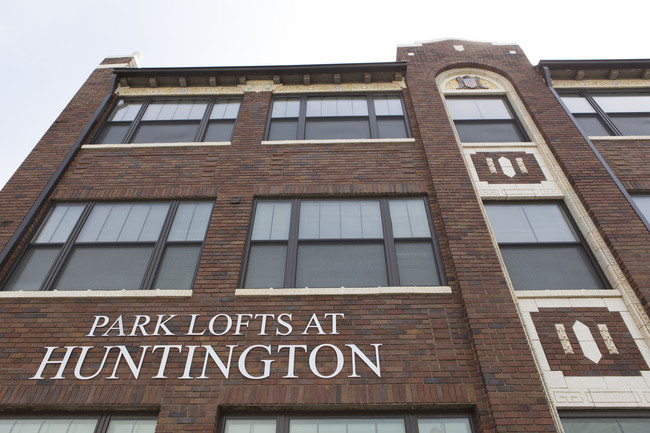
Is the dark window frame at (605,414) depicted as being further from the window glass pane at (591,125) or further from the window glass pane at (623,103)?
the window glass pane at (623,103)

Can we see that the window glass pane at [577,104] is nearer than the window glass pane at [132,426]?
No

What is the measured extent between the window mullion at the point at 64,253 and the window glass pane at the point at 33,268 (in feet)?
0.38

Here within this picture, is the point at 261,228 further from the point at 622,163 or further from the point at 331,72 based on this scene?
the point at 622,163

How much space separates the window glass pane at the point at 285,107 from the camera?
10.5 metres

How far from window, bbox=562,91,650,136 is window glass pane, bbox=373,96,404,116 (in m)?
4.08

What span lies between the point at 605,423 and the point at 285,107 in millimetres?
8717

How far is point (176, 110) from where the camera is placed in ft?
35.2

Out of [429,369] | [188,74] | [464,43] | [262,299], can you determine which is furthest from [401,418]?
[464,43]

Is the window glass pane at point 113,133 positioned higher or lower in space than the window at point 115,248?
higher

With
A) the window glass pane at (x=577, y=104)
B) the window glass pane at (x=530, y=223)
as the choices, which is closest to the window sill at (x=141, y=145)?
the window glass pane at (x=530, y=223)

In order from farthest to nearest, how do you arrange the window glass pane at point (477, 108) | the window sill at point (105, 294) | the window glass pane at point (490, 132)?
the window glass pane at point (477, 108) < the window glass pane at point (490, 132) < the window sill at point (105, 294)

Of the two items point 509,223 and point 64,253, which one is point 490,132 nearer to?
point 509,223

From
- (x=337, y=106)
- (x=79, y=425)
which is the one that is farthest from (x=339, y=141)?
(x=79, y=425)

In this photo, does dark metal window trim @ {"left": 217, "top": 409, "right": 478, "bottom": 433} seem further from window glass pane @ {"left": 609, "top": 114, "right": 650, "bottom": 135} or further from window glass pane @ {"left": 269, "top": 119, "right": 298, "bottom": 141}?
window glass pane @ {"left": 609, "top": 114, "right": 650, "bottom": 135}
